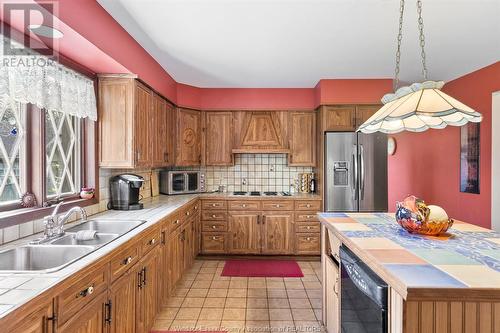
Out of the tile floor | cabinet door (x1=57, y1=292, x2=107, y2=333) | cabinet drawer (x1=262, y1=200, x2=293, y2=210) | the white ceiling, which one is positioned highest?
the white ceiling

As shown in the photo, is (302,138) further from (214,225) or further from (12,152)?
(12,152)

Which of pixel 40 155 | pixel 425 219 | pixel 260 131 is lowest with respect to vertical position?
pixel 425 219

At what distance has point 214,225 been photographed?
3920mm

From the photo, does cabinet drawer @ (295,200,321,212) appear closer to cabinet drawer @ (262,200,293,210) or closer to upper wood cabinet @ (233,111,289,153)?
cabinet drawer @ (262,200,293,210)

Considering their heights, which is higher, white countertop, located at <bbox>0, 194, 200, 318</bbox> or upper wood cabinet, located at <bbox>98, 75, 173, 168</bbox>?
upper wood cabinet, located at <bbox>98, 75, 173, 168</bbox>

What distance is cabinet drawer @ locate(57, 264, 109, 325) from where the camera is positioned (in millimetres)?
1147

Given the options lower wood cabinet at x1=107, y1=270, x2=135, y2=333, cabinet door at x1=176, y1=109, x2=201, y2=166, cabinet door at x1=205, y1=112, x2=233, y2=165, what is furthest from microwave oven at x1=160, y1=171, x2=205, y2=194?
lower wood cabinet at x1=107, y1=270, x2=135, y2=333

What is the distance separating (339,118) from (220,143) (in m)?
1.74

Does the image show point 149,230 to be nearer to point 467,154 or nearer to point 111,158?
point 111,158

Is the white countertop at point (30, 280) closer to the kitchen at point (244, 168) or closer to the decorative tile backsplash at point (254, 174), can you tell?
the kitchen at point (244, 168)

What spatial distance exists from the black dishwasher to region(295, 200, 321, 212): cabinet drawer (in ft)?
6.99

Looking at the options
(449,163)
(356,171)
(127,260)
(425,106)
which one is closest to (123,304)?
(127,260)

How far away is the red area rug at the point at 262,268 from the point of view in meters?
3.46

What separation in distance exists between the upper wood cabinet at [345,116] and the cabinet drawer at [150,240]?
256 centimetres
